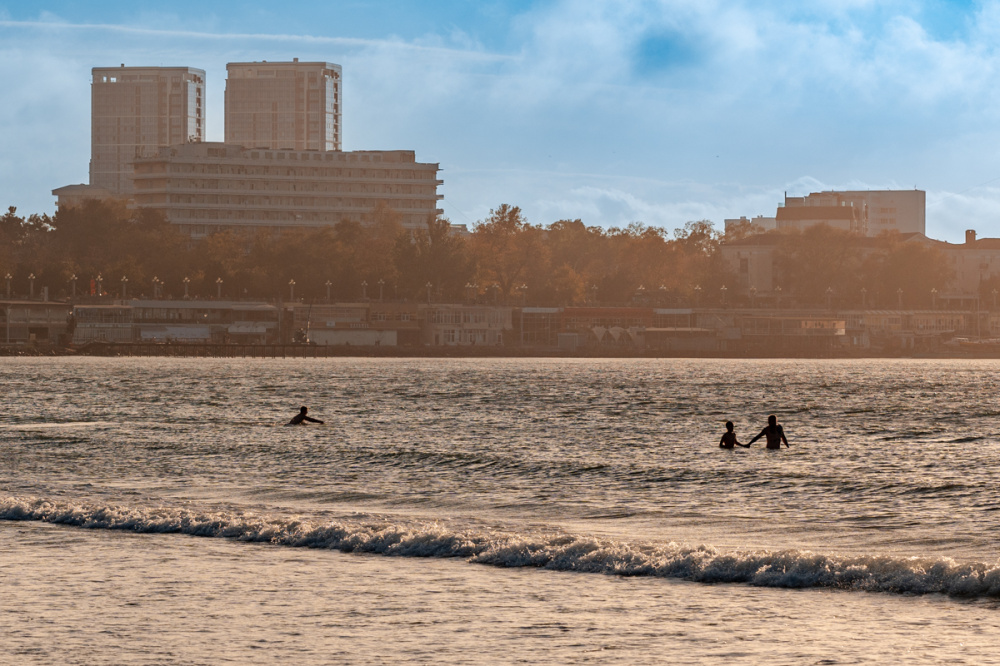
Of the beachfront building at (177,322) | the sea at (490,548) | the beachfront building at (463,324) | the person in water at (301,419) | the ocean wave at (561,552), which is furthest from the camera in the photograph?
the beachfront building at (463,324)

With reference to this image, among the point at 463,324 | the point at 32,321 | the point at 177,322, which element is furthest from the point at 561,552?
the point at 32,321

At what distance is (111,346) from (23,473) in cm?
15259

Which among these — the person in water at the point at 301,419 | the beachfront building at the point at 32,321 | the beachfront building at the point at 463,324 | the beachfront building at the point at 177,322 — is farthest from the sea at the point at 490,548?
the beachfront building at the point at 32,321

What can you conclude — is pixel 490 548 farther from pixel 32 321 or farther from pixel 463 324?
pixel 32 321

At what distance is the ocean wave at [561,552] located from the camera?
1752cm

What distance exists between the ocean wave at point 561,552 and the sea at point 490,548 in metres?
0.05

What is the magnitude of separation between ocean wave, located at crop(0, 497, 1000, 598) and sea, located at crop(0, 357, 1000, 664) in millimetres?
54

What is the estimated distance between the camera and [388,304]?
191 m

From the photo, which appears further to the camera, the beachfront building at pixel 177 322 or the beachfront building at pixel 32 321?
the beachfront building at pixel 177 322

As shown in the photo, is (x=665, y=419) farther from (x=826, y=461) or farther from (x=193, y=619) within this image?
(x=193, y=619)

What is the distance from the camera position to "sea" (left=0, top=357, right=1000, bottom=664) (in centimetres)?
1438

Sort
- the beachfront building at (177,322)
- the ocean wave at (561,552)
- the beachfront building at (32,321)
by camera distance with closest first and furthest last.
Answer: the ocean wave at (561,552) < the beachfront building at (32,321) < the beachfront building at (177,322)

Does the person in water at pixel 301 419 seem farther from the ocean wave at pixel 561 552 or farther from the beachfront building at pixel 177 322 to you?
the beachfront building at pixel 177 322

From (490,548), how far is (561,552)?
117 cm
